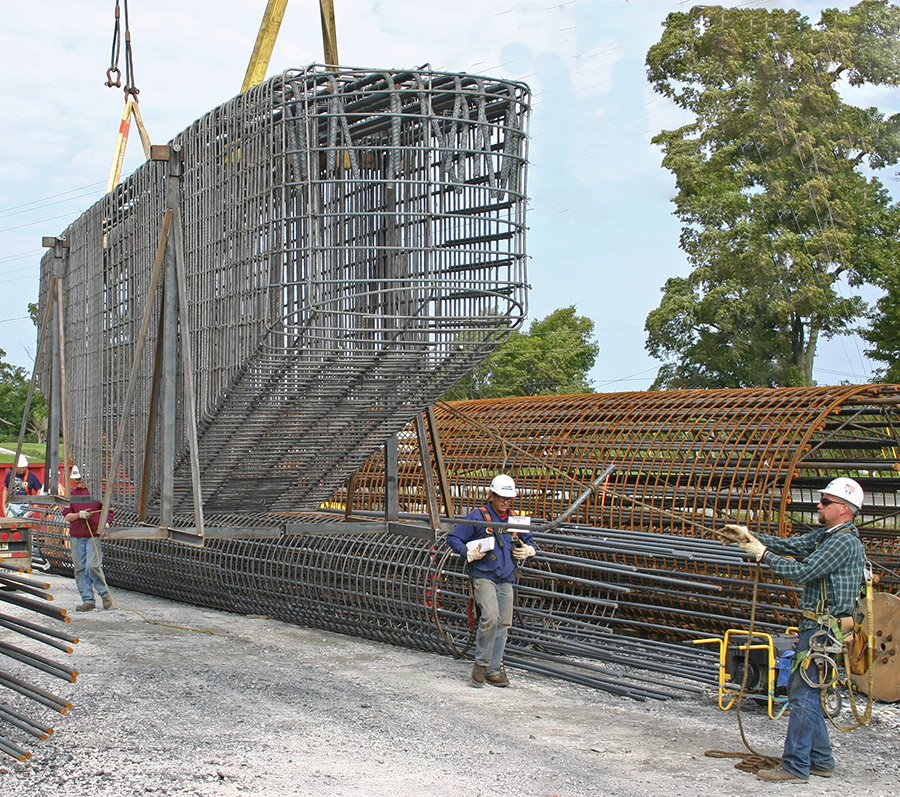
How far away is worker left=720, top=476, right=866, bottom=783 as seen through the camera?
6.53m

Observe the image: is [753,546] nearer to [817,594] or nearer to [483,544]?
[817,594]

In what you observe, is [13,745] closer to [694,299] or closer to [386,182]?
[386,182]

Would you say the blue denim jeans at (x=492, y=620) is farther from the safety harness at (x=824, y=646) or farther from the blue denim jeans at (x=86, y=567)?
the blue denim jeans at (x=86, y=567)

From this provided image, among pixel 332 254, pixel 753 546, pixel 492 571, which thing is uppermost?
pixel 332 254

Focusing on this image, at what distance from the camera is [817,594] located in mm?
6734

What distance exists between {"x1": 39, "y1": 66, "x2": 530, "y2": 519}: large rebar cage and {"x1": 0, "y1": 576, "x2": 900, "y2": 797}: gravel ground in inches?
80.4

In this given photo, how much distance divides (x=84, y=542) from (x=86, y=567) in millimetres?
302

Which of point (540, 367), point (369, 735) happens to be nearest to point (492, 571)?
point (369, 735)

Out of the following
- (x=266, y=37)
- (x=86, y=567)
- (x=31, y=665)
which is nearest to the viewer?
(x=31, y=665)

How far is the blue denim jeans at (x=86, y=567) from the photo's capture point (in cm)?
1230

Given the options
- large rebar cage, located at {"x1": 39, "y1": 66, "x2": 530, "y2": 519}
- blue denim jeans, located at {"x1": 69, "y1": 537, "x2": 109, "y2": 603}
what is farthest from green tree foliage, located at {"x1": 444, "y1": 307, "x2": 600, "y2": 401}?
large rebar cage, located at {"x1": 39, "y1": 66, "x2": 530, "y2": 519}

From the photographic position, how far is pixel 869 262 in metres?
29.3

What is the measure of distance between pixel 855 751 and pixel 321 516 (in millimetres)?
7263

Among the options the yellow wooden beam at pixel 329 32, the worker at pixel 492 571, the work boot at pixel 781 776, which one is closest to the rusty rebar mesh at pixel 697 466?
the worker at pixel 492 571
